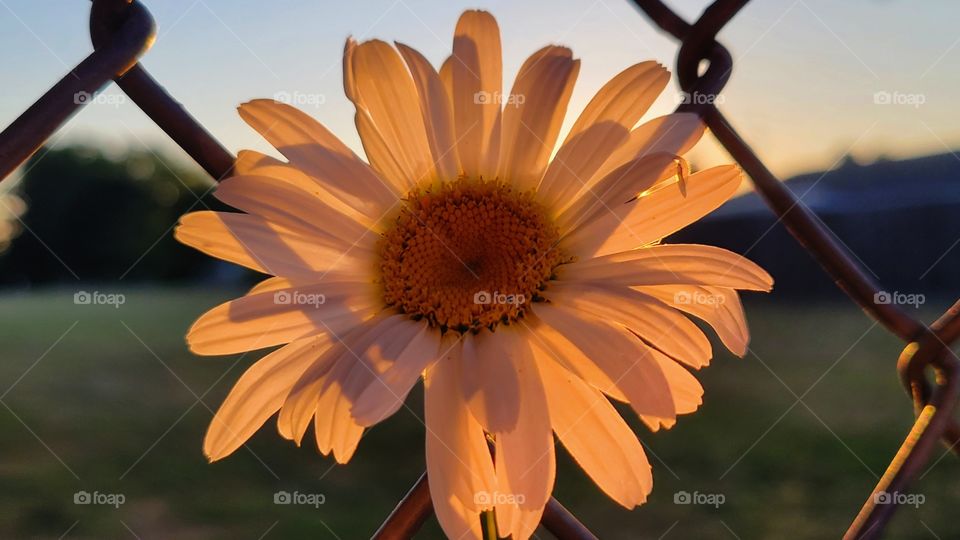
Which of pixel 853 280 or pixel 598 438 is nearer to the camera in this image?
pixel 598 438

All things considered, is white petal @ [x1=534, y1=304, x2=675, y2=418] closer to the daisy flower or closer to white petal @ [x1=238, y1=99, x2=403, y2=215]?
the daisy flower

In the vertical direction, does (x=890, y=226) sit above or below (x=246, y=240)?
above

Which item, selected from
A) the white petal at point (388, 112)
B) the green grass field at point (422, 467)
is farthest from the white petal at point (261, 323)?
the green grass field at point (422, 467)

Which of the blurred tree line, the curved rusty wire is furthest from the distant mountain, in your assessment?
the blurred tree line

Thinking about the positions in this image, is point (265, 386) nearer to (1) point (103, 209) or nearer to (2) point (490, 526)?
(2) point (490, 526)

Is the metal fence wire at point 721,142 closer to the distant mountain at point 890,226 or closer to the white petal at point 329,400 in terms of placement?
the white petal at point 329,400

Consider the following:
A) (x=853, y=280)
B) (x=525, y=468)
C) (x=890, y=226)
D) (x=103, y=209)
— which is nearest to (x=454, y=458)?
(x=525, y=468)
